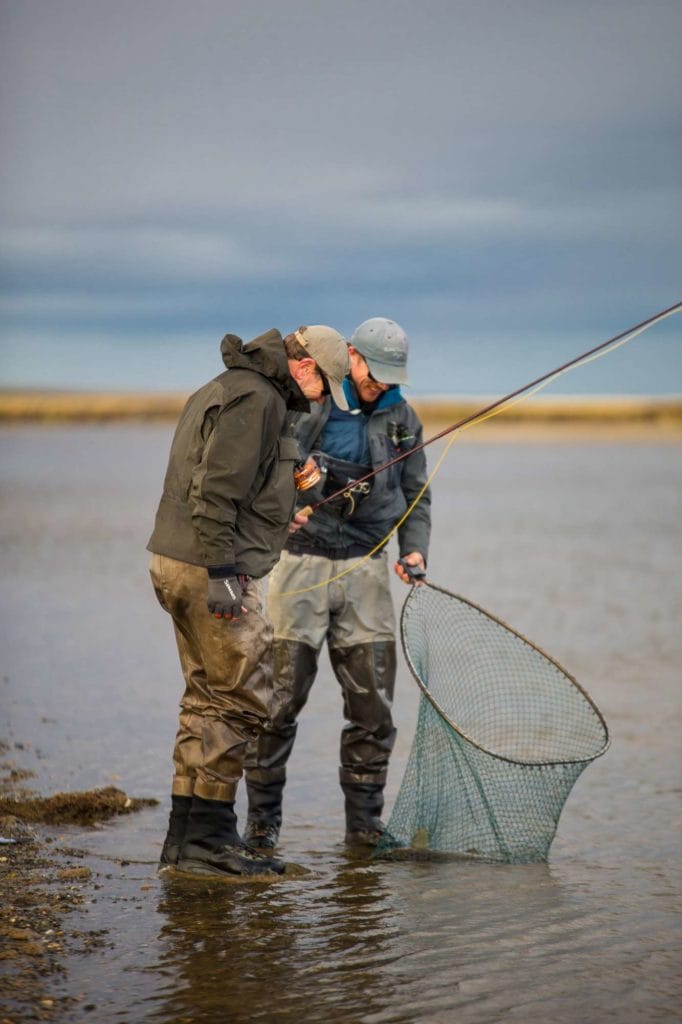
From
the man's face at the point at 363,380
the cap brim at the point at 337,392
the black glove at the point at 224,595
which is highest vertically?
the man's face at the point at 363,380

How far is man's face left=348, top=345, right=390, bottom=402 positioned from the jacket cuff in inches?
48.9

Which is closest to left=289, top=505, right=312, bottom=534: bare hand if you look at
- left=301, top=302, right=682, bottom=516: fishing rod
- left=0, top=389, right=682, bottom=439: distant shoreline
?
left=301, top=302, right=682, bottom=516: fishing rod

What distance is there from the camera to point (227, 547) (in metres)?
4.94

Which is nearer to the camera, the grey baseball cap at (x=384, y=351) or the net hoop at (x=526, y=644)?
the net hoop at (x=526, y=644)

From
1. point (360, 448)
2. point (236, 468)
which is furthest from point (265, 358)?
point (360, 448)

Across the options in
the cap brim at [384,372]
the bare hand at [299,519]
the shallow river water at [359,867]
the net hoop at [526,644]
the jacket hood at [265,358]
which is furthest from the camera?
the cap brim at [384,372]

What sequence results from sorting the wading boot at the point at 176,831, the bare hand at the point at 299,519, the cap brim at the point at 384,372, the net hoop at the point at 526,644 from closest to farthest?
1. the wading boot at the point at 176,831
2. the net hoop at the point at 526,644
3. the bare hand at the point at 299,519
4. the cap brim at the point at 384,372

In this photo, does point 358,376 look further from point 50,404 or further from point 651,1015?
point 50,404

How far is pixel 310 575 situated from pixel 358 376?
775mm

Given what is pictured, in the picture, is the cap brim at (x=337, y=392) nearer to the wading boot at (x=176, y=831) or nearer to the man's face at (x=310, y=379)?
the man's face at (x=310, y=379)

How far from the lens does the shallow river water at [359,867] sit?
429cm

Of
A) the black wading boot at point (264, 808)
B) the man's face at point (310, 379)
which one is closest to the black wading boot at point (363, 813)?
the black wading boot at point (264, 808)

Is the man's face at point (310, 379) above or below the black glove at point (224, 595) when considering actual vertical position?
above

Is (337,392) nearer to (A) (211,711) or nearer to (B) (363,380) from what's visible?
(B) (363,380)
